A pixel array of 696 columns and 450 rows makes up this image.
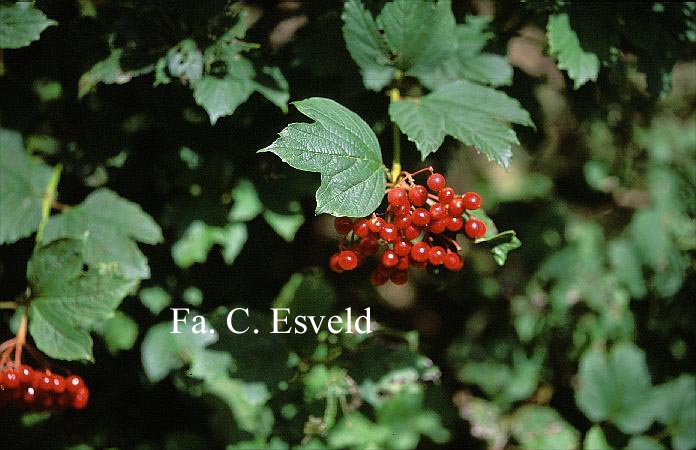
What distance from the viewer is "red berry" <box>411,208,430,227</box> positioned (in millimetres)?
1197

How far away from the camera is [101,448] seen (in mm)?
1865

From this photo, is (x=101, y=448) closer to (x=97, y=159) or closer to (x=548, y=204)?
(x=97, y=159)

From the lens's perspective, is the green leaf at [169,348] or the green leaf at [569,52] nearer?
the green leaf at [569,52]

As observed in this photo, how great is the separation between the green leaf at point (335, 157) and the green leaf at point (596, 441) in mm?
1342

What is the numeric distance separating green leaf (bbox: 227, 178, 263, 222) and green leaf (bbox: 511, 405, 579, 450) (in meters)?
1.27

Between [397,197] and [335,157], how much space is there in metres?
0.15

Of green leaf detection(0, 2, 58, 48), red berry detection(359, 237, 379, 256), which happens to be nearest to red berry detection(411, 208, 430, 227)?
red berry detection(359, 237, 379, 256)

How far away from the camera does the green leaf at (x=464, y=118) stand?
131cm

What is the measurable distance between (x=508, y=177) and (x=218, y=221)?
94.0 inches

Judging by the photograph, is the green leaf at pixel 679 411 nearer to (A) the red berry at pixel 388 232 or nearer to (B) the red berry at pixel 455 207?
(B) the red berry at pixel 455 207

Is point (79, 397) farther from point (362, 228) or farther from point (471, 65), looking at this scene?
point (471, 65)

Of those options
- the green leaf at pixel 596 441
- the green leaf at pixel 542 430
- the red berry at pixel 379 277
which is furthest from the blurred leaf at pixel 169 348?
the green leaf at pixel 596 441

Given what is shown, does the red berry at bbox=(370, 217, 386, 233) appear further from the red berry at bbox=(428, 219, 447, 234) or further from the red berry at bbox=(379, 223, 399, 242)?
the red berry at bbox=(428, 219, 447, 234)

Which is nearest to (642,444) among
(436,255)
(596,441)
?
(596,441)
